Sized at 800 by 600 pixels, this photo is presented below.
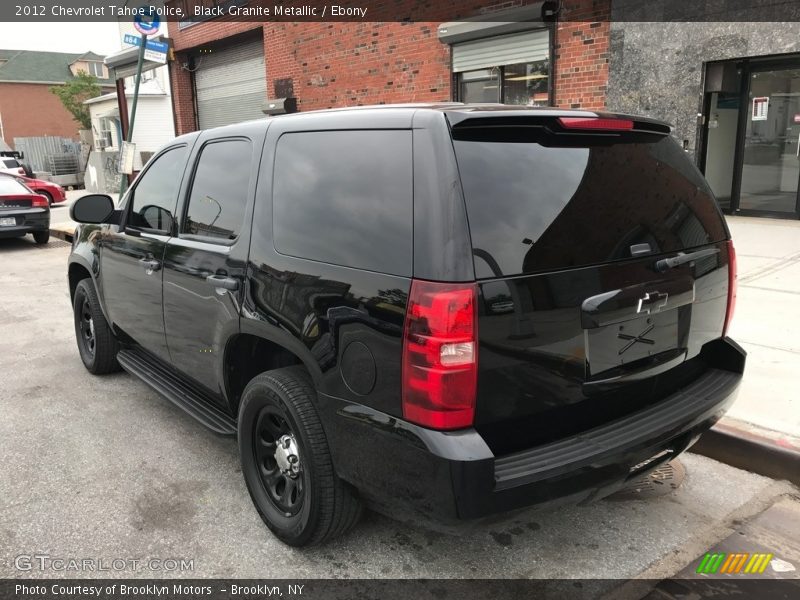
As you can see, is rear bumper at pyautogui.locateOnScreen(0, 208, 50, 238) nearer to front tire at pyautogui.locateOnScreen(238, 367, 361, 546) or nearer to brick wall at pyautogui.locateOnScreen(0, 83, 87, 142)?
front tire at pyautogui.locateOnScreen(238, 367, 361, 546)

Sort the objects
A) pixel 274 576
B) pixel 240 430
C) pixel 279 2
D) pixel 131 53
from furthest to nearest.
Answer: pixel 131 53, pixel 279 2, pixel 240 430, pixel 274 576

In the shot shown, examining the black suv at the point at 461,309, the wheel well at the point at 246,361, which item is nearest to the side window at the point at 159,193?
the black suv at the point at 461,309

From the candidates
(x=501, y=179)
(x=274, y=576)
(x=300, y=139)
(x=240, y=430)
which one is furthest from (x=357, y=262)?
(x=274, y=576)

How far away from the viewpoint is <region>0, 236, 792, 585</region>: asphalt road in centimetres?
279

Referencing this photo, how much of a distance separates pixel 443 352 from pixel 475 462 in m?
0.37

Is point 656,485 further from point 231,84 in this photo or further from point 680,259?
point 231,84

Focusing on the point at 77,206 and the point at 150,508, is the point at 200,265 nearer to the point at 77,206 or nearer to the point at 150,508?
the point at 150,508

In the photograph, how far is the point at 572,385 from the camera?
234cm

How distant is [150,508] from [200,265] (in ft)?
4.03

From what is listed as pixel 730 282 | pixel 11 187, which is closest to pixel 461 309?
pixel 730 282

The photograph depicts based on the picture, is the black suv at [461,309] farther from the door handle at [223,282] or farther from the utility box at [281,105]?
the utility box at [281,105]

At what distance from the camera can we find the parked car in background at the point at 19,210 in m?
12.5

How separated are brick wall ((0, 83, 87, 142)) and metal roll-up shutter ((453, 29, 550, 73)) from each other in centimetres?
4507

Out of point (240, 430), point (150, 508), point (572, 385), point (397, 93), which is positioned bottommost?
point (150, 508)
